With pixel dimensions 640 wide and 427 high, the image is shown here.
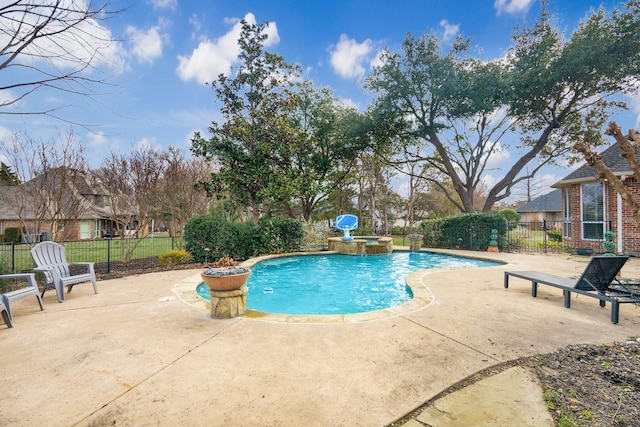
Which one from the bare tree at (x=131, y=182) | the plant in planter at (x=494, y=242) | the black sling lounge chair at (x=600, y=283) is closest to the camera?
the black sling lounge chair at (x=600, y=283)

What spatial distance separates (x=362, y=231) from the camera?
23.1m

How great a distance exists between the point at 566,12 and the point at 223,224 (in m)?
19.3

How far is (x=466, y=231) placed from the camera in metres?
14.2

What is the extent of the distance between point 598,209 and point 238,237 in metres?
15.7

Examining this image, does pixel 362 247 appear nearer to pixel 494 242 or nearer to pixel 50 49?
pixel 494 242

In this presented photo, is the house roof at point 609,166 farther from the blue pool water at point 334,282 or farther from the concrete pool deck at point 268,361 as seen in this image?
the concrete pool deck at point 268,361

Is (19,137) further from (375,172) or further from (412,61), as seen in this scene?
(375,172)

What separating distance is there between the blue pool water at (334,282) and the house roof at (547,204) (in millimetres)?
27280

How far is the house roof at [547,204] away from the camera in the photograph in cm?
3188

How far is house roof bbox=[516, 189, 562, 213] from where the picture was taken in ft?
105

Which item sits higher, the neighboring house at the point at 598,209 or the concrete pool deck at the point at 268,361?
the neighboring house at the point at 598,209

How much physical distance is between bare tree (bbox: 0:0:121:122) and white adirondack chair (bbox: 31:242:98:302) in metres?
4.15

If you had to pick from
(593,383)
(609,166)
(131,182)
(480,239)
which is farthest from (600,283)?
(131,182)

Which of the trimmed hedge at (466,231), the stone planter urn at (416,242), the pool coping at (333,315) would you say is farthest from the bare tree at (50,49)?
the trimmed hedge at (466,231)
